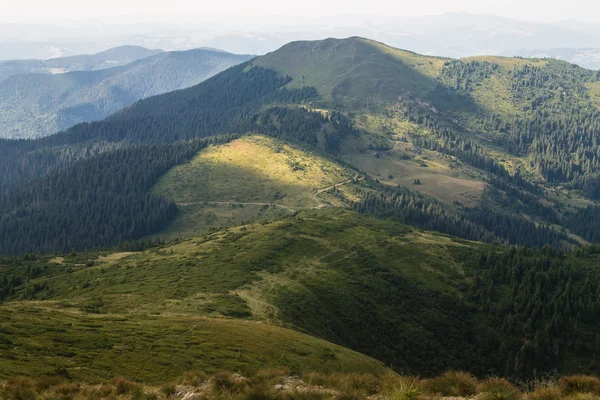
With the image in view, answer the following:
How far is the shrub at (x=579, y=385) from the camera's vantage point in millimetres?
32031

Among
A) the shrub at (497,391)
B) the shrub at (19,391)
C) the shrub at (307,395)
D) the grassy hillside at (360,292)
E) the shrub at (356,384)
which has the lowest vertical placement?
the grassy hillside at (360,292)

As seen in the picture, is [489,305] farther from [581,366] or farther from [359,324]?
[359,324]

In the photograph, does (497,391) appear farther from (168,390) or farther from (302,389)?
(168,390)

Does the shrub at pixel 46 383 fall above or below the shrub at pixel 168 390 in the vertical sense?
below

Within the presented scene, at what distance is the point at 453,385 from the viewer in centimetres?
3547

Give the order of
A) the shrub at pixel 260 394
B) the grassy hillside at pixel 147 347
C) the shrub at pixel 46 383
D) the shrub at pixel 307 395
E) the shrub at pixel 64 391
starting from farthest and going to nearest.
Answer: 1. the grassy hillside at pixel 147 347
2. the shrub at pixel 46 383
3. the shrub at pixel 64 391
4. the shrub at pixel 260 394
5. the shrub at pixel 307 395

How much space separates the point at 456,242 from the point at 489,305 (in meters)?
44.1

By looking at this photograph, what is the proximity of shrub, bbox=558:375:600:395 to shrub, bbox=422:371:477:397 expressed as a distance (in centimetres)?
518

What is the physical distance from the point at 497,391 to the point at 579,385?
472 cm

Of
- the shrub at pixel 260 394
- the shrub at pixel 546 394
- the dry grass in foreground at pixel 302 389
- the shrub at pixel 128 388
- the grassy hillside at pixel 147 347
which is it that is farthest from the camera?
the grassy hillside at pixel 147 347

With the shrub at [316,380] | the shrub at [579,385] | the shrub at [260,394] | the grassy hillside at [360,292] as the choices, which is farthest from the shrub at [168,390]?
the shrub at [579,385]

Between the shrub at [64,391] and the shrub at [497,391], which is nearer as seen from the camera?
the shrub at [497,391]

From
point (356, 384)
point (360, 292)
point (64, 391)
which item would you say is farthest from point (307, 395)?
point (360, 292)

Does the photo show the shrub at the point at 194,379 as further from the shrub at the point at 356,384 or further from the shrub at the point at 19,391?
the shrub at the point at 19,391
